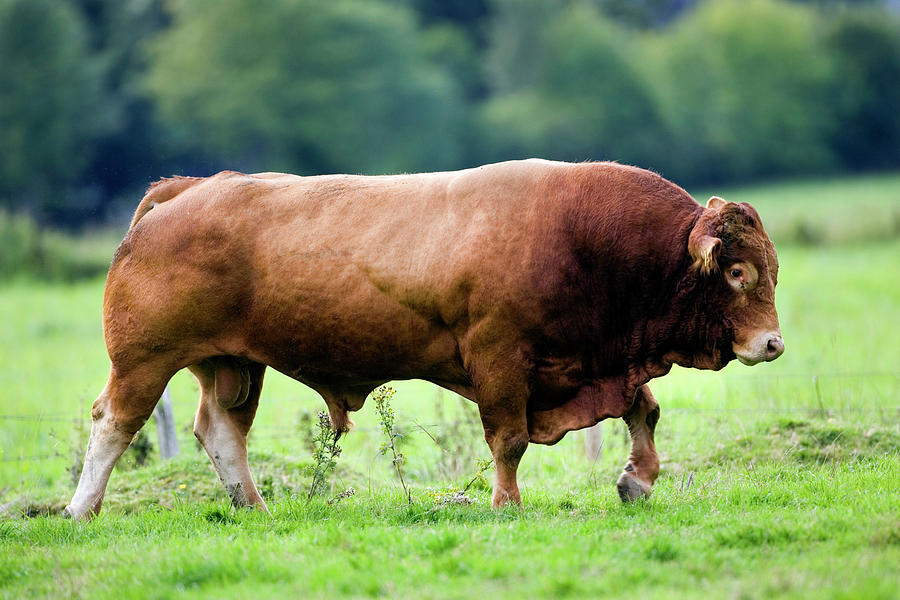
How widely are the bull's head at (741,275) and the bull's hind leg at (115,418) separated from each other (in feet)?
13.2

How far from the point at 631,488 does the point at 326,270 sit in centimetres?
263

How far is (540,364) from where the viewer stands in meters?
7.64

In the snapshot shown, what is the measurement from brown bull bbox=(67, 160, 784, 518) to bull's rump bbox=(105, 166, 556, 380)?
0.05ft

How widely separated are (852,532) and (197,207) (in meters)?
5.07

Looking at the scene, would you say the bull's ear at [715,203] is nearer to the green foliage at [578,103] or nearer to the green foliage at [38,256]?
the green foliage at [38,256]

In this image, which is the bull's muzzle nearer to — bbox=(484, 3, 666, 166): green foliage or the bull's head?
the bull's head

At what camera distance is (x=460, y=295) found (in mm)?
7609

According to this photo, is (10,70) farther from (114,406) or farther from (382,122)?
(114,406)

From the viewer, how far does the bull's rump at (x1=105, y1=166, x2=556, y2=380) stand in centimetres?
768

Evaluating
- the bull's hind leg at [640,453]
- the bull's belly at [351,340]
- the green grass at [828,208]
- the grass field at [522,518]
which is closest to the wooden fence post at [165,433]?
the grass field at [522,518]

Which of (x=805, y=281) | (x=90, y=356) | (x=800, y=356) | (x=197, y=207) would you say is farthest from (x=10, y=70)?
(x=197, y=207)

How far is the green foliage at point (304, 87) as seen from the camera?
62.1m

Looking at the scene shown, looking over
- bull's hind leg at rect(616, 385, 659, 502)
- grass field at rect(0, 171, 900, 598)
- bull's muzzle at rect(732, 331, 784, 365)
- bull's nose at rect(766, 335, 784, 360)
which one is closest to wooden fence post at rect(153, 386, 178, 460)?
grass field at rect(0, 171, 900, 598)

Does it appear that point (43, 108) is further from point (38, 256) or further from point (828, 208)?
point (828, 208)
